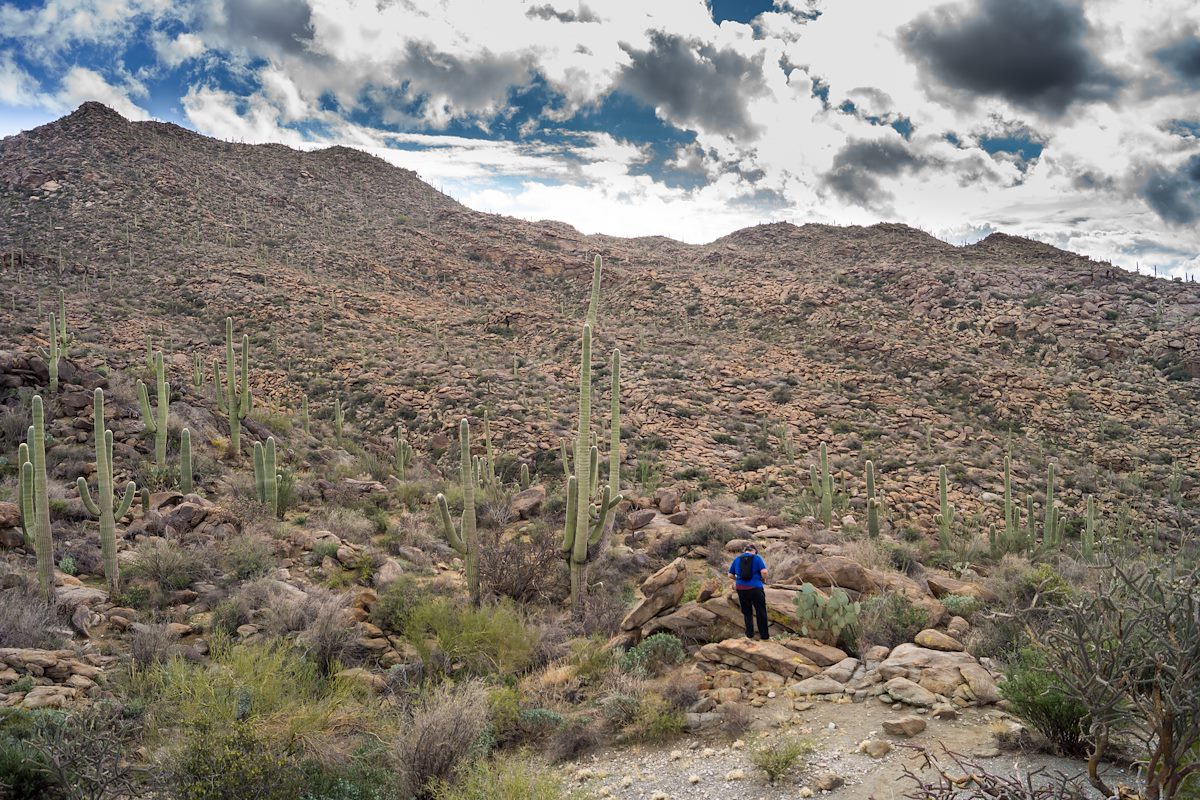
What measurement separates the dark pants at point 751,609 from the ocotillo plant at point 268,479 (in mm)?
9598

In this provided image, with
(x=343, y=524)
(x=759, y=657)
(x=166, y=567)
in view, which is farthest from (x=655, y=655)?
(x=343, y=524)

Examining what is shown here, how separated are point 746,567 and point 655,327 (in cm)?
2778

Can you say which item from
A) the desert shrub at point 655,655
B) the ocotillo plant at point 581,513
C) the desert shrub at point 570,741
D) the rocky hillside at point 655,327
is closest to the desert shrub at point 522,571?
the ocotillo plant at point 581,513

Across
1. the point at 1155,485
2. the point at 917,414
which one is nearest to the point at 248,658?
the point at 917,414

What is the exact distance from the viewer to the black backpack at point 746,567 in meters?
7.94

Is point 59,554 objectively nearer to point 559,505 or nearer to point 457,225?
point 559,505

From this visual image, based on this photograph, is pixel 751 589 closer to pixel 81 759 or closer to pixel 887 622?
pixel 887 622

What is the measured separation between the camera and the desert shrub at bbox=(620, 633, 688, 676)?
7836 millimetres

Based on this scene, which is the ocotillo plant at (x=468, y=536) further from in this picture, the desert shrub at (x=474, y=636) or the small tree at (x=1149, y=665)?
the small tree at (x=1149, y=665)

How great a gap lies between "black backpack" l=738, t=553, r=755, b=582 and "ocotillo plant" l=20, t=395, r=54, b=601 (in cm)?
896

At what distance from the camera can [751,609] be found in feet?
26.9

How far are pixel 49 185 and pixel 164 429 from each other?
3630 centimetres

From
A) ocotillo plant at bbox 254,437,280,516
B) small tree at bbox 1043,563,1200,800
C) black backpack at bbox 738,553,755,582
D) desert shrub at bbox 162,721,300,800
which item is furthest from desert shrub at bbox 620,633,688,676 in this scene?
ocotillo plant at bbox 254,437,280,516

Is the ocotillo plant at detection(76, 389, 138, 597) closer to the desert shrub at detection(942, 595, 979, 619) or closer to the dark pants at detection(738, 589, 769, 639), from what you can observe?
the dark pants at detection(738, 589, 769, 639)
